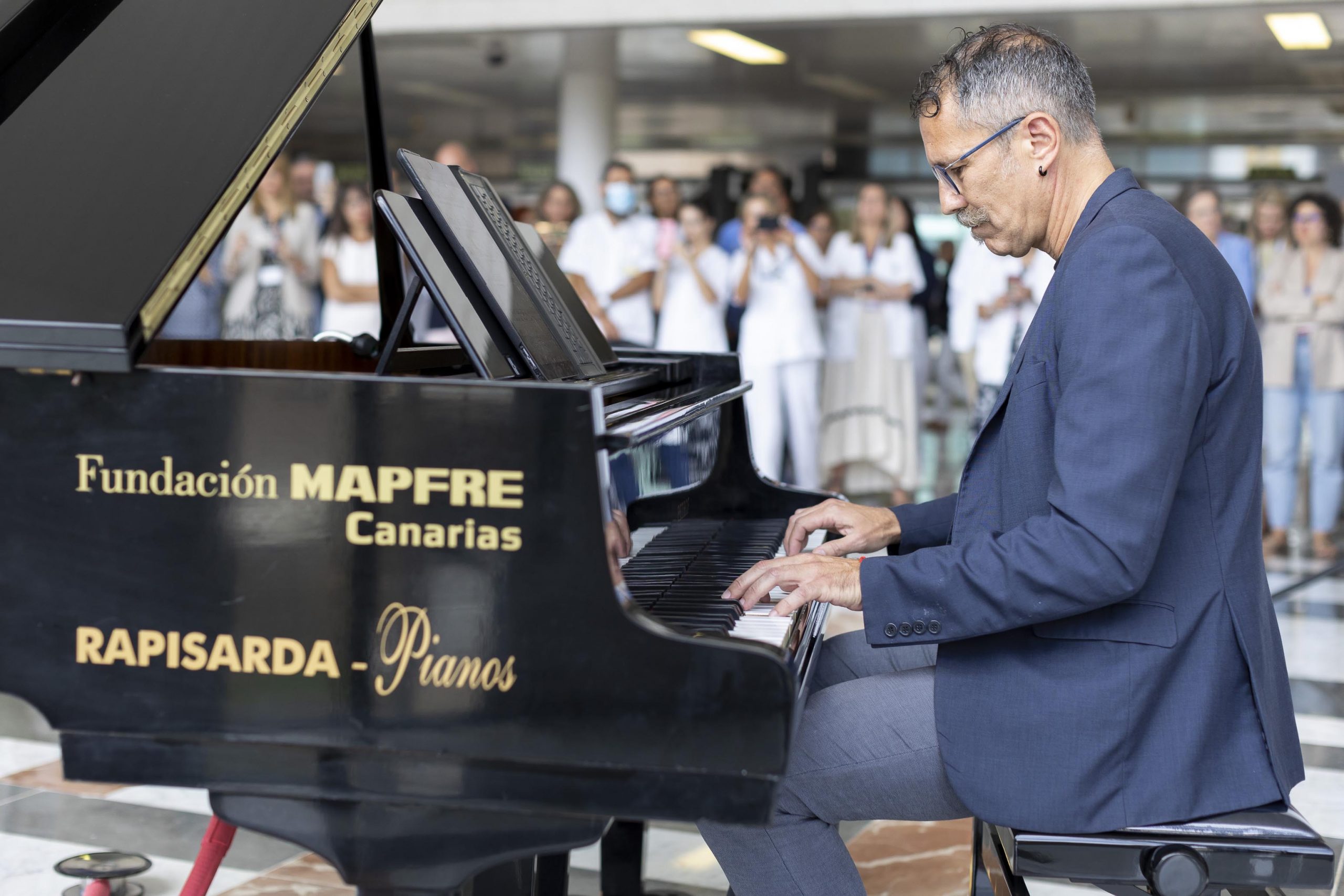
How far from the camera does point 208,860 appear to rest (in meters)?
1.99

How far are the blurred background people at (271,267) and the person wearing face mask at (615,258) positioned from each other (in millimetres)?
1331

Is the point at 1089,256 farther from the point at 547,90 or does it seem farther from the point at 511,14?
the point at 547,90

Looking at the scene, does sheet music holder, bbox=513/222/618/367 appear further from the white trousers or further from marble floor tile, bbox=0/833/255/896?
the white trousers

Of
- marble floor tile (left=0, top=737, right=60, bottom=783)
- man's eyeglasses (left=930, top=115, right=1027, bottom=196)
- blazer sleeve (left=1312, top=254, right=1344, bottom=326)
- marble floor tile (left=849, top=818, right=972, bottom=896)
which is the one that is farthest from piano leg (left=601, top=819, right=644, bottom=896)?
blazer sleeve (left=1312, top=254, right=1344, bottom=326)

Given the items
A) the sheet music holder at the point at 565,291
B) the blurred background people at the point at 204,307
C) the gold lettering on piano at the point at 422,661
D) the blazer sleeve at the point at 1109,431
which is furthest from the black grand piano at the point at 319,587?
the blurred background people at the point at 204,307

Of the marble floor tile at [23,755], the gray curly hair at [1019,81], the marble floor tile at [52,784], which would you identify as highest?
the gray curly hair at [1019,81]

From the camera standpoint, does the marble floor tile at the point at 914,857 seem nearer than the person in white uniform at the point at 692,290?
Yes

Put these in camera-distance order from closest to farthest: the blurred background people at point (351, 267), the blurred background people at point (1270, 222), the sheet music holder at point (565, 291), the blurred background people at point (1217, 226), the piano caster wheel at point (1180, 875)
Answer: the piano caster wheel at point (1180, 875) → the sheet music holder at point (565, 291) → the blurred background people at point (1217, 226) → the blurred background people at point (351, 267) → the blurred background people at point (1270, 222)

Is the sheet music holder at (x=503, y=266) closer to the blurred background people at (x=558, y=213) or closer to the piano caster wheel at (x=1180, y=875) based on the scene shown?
the piano caster wheel at (x=1180, y=875)

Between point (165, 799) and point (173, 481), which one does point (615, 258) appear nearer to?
point (165, 799)

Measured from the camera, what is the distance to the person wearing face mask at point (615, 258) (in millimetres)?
6520

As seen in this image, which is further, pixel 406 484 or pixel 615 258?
pixel 615 258

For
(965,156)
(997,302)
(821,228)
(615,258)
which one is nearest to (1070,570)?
(965,156)

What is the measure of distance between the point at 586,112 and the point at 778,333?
A: 3012mm
